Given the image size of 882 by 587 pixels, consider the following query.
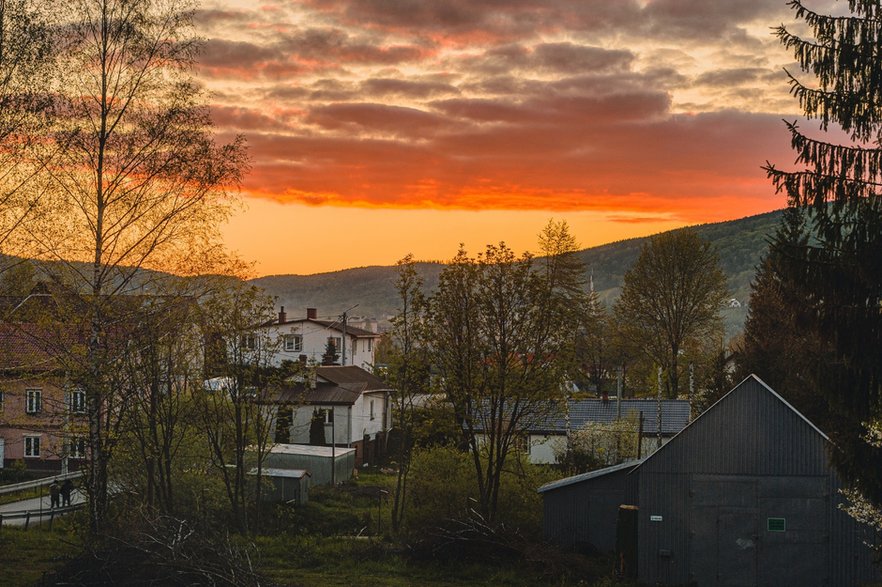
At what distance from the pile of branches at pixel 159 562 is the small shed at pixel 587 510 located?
1148cm

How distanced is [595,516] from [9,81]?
21485 mm

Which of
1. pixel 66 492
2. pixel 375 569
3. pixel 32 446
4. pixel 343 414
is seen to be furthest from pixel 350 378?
pixel 375 569

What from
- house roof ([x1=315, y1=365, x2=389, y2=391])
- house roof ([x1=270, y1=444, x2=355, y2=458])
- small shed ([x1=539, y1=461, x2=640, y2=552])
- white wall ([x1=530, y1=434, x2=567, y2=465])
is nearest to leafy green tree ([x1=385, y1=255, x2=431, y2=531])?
small shed ([x1=539, y1=461, x2=640, y2=552])

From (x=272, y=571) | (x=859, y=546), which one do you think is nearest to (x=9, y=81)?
(x=272, y=571)

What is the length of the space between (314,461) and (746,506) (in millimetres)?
24738

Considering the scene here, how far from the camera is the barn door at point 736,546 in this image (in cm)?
2759

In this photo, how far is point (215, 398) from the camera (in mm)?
34375

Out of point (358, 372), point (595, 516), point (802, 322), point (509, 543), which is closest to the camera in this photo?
point (802, 322)

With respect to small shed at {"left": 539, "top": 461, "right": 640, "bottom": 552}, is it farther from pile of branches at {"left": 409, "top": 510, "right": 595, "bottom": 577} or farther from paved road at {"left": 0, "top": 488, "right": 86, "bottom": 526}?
paved road at {"left": 0, "top": 488, "right": 86, "bottom": 526}

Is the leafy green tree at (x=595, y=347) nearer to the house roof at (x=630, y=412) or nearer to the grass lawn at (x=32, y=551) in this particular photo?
the house roof at (x=630, y=412)

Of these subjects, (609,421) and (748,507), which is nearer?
(748,507)

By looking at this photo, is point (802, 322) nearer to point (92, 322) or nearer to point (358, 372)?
point (92, 322)

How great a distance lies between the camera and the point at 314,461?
47.0 meters

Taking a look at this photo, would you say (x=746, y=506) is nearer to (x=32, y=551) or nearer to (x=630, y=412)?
(x=32, y=551)
